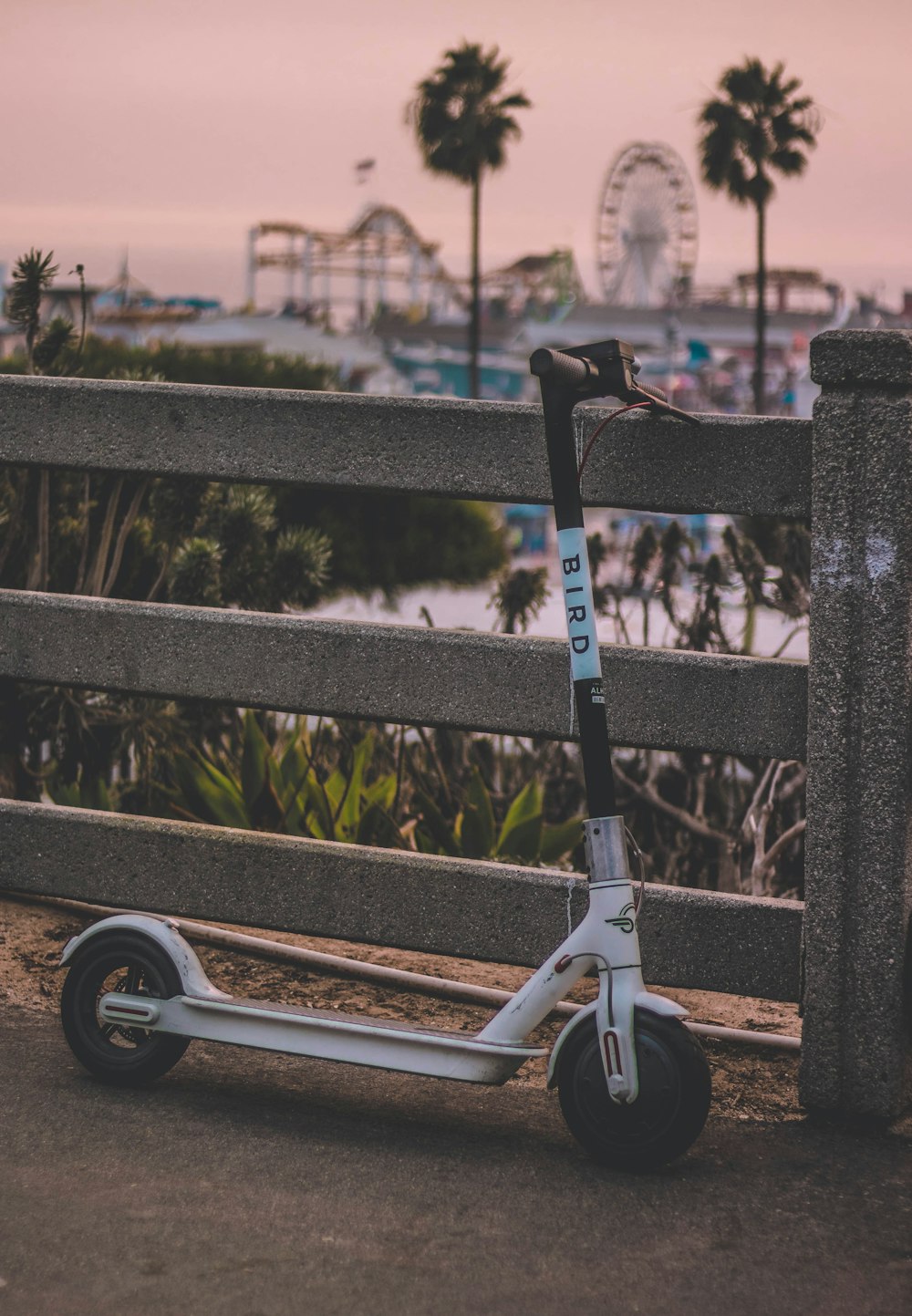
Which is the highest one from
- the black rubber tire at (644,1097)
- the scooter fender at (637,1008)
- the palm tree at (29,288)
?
the palm tree at (29,288)

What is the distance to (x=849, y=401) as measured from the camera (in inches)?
119

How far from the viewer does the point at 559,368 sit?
8.96 feet

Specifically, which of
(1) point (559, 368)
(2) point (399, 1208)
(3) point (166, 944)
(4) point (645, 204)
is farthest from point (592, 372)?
(4) point (645, 204)

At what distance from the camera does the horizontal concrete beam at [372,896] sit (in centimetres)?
325

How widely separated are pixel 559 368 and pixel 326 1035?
134 cm

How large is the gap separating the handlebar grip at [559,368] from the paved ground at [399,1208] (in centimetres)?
145

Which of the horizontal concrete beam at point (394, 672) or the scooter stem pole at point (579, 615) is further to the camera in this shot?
the horizontal concrete beam at point (394, 672)

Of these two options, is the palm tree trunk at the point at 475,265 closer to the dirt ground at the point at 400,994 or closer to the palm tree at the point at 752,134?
the palm tree at the point at 752,134

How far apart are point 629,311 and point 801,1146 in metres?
152

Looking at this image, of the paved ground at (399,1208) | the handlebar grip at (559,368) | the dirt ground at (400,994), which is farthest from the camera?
the dirt ground at (400,994)

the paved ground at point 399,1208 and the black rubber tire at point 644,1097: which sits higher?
the black rubber tire at point 644,1097

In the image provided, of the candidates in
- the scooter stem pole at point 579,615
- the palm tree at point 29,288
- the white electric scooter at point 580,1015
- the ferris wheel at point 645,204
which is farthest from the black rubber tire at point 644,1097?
the ferris wheel at point 645,204

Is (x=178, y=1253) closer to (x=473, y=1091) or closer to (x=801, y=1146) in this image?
(x=473, y=1091)

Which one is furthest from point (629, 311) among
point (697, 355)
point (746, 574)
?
point (746, 574)
